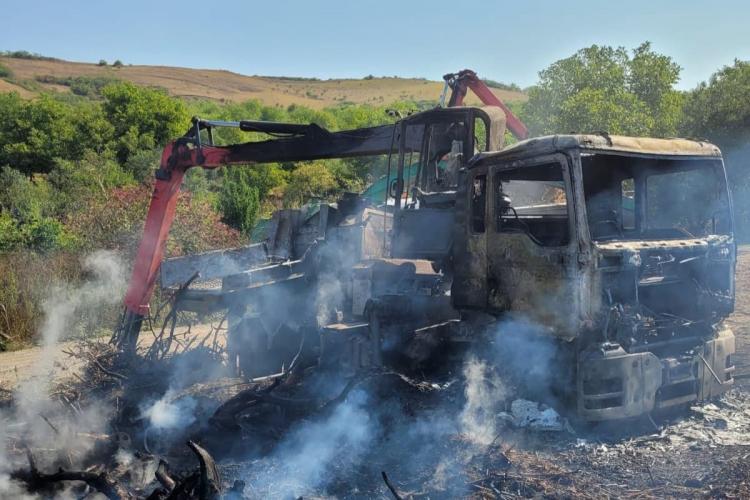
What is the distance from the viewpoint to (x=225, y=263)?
10188 mm

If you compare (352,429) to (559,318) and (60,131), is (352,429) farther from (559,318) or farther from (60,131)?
(60,131)

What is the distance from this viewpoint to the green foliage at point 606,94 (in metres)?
22.8

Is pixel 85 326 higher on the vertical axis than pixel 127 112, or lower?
lower

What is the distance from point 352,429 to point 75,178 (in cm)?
2231

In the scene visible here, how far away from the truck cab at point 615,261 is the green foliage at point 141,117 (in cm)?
2631

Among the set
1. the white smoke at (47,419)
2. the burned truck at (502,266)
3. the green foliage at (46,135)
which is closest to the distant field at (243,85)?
the green foliage at (46,135)

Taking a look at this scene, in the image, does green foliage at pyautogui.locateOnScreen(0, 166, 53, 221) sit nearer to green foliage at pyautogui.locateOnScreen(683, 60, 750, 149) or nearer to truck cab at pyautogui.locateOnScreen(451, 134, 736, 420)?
truck cab at pyautogui.locateOnScreen(451, 134, 736, 420)

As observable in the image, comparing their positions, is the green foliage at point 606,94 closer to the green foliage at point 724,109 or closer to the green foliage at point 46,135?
the green foliage at point 724,109

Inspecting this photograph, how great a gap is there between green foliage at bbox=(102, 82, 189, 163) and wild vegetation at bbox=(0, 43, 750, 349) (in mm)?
57

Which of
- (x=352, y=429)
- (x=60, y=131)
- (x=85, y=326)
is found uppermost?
(x=60, y=131)

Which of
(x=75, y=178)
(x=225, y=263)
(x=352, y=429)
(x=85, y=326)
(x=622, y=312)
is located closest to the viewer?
(x=622, y=312)

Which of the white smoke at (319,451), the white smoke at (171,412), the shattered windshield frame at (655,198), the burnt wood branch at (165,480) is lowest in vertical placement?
the white smoke at (171,412)

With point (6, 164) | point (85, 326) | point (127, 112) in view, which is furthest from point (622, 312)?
point (6, 164)

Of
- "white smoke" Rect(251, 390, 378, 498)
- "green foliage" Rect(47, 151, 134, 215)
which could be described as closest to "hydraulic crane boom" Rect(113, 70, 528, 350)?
"white smoke" Rect(251, 390, 378, 498)
